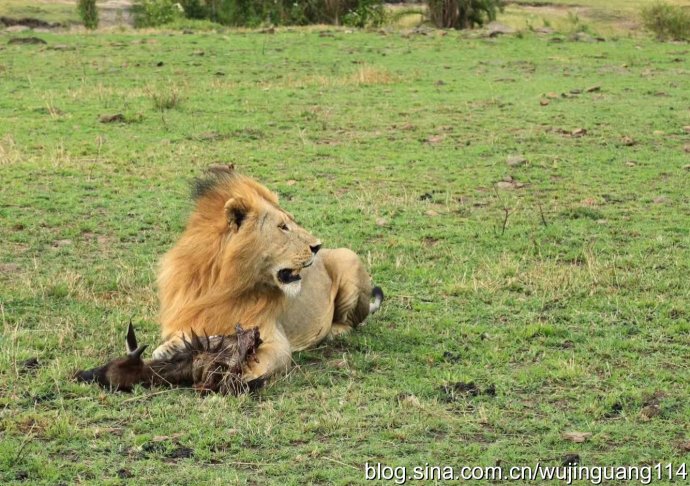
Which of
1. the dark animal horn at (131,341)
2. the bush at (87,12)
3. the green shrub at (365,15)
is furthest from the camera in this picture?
the bush at (87,12)

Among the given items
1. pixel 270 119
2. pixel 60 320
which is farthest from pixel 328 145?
pixel 60 320

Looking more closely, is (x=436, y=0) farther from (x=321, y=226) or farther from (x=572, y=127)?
(x=321, y=226)

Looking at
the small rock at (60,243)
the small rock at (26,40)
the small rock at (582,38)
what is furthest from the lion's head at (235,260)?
the small rock at (582,38)

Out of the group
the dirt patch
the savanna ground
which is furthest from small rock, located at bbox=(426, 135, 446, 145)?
the dirt patch

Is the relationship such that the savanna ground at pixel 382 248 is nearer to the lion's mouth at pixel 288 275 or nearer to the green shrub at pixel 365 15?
the lion's mouth at pixel 288 275

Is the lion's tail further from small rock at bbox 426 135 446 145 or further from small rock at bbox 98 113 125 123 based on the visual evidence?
small rock at bbox 98 113 125 123

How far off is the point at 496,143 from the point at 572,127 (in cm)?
133

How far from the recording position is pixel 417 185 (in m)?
11.6

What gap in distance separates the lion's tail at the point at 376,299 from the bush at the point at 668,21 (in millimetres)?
18474

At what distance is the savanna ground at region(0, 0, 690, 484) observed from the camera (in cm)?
552

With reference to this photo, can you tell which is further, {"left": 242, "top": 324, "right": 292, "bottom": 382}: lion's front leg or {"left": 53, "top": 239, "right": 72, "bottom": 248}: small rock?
{"left": 53, "top": 239, "right": 72, "bottom": 248}: small rock

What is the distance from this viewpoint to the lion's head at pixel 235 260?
21.3ft

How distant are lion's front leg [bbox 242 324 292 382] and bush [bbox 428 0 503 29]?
20.3m

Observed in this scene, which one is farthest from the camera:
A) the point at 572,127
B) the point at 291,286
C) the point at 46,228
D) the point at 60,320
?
the point at 572,127
